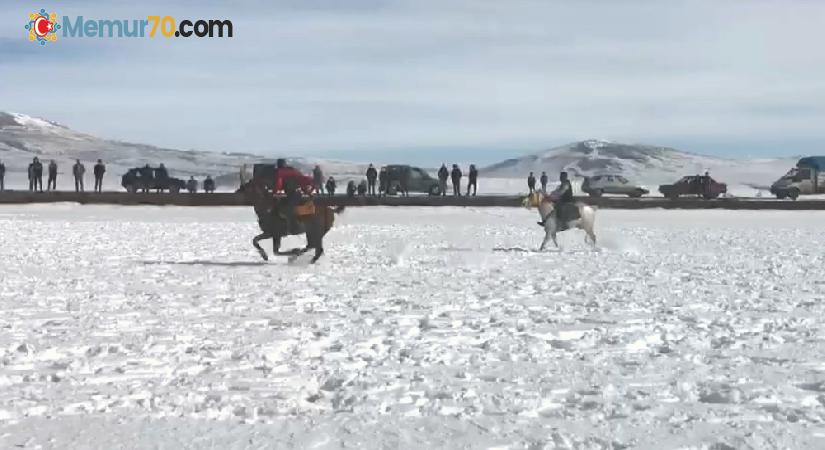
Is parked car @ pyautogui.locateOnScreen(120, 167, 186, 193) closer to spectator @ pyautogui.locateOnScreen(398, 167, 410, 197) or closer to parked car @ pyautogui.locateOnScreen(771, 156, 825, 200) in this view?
spectator @ pyautogui.locateOnScreen(398, 167, 410, 197)

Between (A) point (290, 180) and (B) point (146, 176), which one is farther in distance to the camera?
(B) point (146, 176)

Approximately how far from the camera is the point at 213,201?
4250 centimetres

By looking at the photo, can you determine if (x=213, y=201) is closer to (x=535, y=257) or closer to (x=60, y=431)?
(x=535, y=257)

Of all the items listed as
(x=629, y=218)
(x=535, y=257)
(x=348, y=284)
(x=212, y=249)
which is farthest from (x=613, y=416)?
(x=629, y=218)

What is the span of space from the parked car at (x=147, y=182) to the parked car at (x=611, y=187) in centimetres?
2128

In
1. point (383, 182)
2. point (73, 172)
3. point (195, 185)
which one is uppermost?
point (73, 172)

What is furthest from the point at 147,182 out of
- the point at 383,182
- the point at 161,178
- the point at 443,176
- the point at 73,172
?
the point at 443,176

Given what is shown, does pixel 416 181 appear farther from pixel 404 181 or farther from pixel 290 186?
pixel 290 186

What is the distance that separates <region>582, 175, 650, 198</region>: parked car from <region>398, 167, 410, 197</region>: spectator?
10480mm

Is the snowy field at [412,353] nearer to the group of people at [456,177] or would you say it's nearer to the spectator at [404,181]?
the group of people at [456,177]

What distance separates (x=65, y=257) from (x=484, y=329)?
9.94m

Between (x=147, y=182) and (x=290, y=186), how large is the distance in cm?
4109

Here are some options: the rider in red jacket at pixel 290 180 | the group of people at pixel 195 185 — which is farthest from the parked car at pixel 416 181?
the rider in red jacket at pixel 290 180

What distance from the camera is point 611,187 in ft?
191
